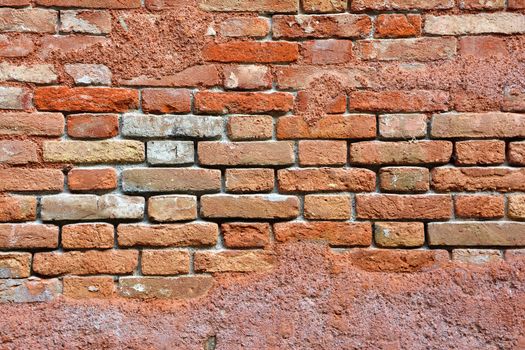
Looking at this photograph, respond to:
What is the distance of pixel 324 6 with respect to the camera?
1.90m

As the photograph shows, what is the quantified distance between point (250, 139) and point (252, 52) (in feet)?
1.03

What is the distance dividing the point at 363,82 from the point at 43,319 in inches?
54.8

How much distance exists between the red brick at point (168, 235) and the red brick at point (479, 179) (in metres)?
0.83

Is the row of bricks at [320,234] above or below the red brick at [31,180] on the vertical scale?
below

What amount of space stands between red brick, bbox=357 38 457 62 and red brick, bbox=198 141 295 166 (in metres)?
0.44

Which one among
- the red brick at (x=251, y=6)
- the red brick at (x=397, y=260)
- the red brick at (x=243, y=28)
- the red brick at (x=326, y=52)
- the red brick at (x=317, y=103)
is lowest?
the red brick at (x=397, y=260)

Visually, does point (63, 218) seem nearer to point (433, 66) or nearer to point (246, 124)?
point (246, 124)

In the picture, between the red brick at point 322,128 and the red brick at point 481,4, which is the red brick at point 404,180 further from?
the red brick at point 481,4

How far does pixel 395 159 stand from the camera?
1873mm

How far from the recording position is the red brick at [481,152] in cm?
187

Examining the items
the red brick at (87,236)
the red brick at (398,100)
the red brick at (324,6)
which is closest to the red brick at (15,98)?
the red brick at (87,236)

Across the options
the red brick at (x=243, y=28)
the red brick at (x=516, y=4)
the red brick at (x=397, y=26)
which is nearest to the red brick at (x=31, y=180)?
the red brick at (x=243, y=28)

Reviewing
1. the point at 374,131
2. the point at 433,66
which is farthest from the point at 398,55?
the point at 374,131

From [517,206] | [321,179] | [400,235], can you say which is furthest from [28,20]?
[517,206]
